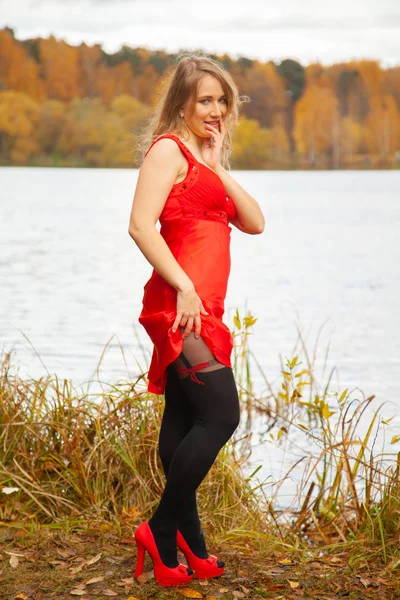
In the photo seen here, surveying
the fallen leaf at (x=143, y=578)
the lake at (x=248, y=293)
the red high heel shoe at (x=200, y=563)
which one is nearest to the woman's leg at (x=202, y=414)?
the red high heel shoe at (x=200, y=563)

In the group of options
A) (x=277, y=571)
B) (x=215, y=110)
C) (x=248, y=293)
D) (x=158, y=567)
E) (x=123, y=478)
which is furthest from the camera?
(x=248, y=293)

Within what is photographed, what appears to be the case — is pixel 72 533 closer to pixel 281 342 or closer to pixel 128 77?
pixel 281 342

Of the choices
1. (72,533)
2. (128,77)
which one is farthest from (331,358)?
(128,77)

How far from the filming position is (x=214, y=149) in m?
3.18

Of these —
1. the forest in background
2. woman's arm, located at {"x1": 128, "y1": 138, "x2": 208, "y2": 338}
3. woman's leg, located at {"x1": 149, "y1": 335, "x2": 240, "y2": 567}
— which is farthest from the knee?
the forest in background

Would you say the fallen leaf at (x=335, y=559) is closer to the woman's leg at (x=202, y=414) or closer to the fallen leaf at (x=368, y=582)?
the fallen leaf at (x=368, y=582)

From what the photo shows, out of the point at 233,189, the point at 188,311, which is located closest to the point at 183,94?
the point at 233,189

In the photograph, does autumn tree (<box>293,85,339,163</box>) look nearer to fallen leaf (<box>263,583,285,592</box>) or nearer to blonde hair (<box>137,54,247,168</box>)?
blonde hair (<box>137,54,247,168</box>)

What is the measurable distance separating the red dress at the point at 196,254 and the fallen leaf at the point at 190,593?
0.78m

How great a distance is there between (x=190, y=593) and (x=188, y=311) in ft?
3.39

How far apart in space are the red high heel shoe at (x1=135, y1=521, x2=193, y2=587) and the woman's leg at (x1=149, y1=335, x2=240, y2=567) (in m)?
0.25

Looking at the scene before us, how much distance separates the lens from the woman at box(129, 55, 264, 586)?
9.96ft

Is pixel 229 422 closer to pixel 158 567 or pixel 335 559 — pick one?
pixel 158 567

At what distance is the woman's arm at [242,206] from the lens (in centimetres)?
319
